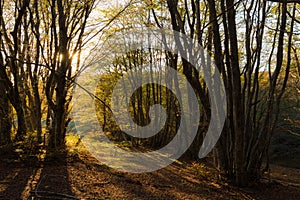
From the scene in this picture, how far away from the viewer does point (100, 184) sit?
4770 mm

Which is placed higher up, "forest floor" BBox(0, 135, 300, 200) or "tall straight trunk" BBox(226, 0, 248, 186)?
"tall straight trunk" BBox(226, 0, 248, 186)

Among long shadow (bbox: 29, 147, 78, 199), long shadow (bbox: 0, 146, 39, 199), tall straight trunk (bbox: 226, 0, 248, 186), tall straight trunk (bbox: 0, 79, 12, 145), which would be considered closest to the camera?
long shadow (bbox: 29, 147, 78, 199)

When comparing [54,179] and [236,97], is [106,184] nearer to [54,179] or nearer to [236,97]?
[54,179]

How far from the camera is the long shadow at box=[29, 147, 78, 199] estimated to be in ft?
12.3

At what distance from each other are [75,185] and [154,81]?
10.6 m

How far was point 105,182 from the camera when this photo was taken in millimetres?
4961

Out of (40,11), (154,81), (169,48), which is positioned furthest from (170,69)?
(40,11)

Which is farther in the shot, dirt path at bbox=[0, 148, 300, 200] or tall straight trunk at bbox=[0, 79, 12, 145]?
tall straight trunk at bbox=[0, 79, 12, 145]

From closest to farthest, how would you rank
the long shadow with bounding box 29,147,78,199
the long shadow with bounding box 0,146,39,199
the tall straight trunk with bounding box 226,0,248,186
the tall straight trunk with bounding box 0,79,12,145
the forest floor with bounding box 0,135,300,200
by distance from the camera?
the long shadow with bounding box 29,147,78,199 → the long shadow with bounding box 0,146,39,199 → the forest floor with bounding box 0,135,300,200 → the tall straight trunk with bounding box 226,0,248,186 → the tall straight trunk with bounding box 0,79,12,145

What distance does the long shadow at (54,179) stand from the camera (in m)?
3.76

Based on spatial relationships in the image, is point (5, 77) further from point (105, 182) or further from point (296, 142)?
point (296, 142)

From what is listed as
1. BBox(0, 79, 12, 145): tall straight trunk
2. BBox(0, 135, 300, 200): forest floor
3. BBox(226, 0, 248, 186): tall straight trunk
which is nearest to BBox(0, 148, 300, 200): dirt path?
BBox(0, 135, 300, 200): forest floor

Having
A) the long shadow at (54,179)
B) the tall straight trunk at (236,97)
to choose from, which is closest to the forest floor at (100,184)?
the long shadow at (54,179)

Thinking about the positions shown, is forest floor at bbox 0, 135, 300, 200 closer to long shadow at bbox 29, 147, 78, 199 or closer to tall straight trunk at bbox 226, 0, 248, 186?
long shadow at bbox 29, 147, 78, 199
